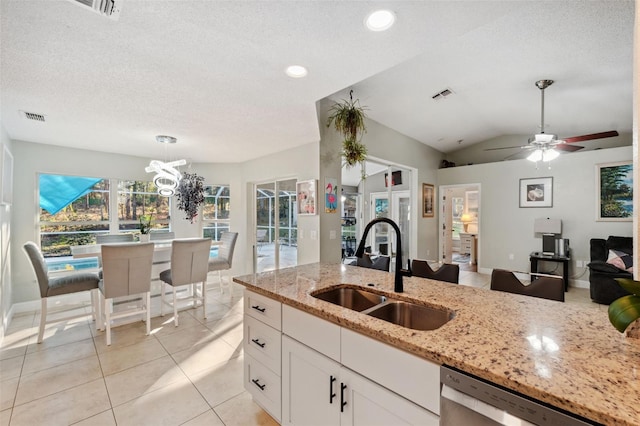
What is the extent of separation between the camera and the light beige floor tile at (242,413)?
1.84 metres

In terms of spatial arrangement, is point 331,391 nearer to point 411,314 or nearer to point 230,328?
point 411,314

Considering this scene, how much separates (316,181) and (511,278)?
2.47 metres

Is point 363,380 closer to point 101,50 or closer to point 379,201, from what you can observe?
point 101,50

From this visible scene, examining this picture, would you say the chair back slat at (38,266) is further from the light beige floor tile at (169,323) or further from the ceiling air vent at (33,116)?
the ceiling air vent at (33,116)

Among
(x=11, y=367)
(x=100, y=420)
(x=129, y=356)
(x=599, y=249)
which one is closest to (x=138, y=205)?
(x=11, y=367)

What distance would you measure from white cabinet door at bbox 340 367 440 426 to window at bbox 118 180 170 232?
503cm

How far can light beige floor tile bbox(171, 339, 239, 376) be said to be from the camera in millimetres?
2482

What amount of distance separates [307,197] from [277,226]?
1.16 metres

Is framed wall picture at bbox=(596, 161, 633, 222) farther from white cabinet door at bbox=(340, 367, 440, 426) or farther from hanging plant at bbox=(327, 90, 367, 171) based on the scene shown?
white cabinet door at bbox=(340, 367, 440, 426)

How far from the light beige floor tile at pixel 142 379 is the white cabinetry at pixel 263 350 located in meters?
0.88

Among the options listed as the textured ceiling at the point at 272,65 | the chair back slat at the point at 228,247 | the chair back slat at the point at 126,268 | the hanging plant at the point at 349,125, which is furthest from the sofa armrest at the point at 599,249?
the chair back slat at the point at 126,268

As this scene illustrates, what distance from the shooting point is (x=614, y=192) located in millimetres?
4934

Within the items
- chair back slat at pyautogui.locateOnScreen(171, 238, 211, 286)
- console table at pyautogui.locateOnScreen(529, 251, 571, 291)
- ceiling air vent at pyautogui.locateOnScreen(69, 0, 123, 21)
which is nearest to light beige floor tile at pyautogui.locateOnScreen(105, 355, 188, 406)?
chair back slat at pyautogui.locateOnScreen(171, 238, 211, 286)

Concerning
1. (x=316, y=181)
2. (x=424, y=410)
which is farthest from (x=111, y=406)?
(x=316, y=181)
